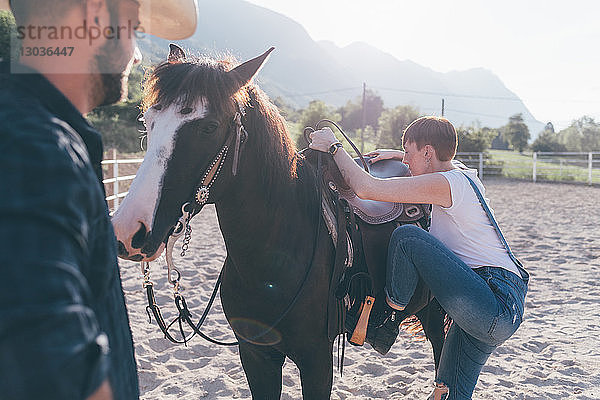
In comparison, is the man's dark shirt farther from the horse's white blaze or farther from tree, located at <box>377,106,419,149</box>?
tree, located at <box>377,106,419,149</box>

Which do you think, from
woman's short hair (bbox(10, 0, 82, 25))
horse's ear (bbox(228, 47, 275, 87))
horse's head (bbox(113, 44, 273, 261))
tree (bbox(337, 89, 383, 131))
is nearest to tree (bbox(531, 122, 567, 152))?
tree (bbox(337, 89, 383, 131))

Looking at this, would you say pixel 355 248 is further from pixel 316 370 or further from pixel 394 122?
pixel 394 122

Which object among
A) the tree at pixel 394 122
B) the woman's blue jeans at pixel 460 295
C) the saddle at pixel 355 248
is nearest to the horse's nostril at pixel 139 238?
the saddle at pixel 355 248

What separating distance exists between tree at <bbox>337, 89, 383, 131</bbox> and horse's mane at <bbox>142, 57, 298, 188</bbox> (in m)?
52.5

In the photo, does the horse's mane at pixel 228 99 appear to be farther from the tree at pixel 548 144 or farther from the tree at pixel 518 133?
the tree at pixel 518 133

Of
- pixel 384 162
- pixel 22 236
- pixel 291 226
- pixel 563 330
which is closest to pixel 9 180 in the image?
pixel 22 236

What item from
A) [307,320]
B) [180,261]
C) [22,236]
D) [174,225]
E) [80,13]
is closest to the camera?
[22,236]

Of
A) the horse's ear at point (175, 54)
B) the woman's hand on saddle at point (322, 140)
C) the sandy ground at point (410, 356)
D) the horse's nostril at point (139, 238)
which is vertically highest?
the horse's ear at point (175, 54)

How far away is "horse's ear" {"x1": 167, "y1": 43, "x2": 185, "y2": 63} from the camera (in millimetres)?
1790

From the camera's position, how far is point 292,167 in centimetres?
194

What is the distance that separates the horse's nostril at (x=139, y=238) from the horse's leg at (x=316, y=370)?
88 cm

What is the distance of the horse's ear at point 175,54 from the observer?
179cm

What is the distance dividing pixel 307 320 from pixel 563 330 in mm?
3257

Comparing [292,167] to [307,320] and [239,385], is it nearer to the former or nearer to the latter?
[307,320]
